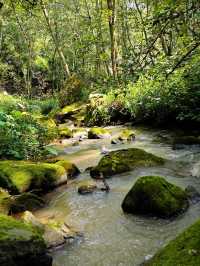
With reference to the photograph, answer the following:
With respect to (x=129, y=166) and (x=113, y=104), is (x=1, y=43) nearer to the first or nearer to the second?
(x=113, y=104)

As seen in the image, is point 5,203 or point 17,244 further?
point 5,203

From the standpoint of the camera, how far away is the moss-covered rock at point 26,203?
265 inches

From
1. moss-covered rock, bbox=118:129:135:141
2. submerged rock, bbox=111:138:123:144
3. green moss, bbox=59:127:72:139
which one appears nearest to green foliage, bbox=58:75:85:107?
green moss, bbox=59:127:72:139

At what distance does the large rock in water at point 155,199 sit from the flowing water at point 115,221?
0.14m

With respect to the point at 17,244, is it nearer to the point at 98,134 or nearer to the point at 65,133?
the point at 98,134

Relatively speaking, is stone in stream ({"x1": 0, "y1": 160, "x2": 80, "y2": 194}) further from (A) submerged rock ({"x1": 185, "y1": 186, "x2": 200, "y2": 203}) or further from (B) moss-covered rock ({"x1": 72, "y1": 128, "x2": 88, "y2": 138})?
(B) moss-covered rock ({"x1": 72, "y1": 128, "x2": 88, "y2": 138})

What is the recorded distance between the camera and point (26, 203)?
698 centimetres

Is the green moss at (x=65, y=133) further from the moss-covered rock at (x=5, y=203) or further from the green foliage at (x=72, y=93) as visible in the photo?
the moss-covered rock at (x=5, y=203)

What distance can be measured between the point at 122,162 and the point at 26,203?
2.80 m

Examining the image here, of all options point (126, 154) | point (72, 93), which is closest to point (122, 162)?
point (126, 154)

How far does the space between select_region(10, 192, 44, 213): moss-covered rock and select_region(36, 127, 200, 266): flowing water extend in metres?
0.18

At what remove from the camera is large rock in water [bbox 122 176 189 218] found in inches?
239

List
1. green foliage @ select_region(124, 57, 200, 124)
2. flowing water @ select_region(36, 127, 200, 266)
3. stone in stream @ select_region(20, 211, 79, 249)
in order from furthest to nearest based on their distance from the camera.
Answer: green foliage @ select_region(124, 57, 200, 124)
stone in stream @ select_region(20, 211, 79, 249)
flowing water @ select_region(36, 127, 200, 266)

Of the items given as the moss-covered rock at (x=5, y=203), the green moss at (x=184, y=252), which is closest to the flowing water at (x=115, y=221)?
the moss-covered rock at (x=5, y=203)
